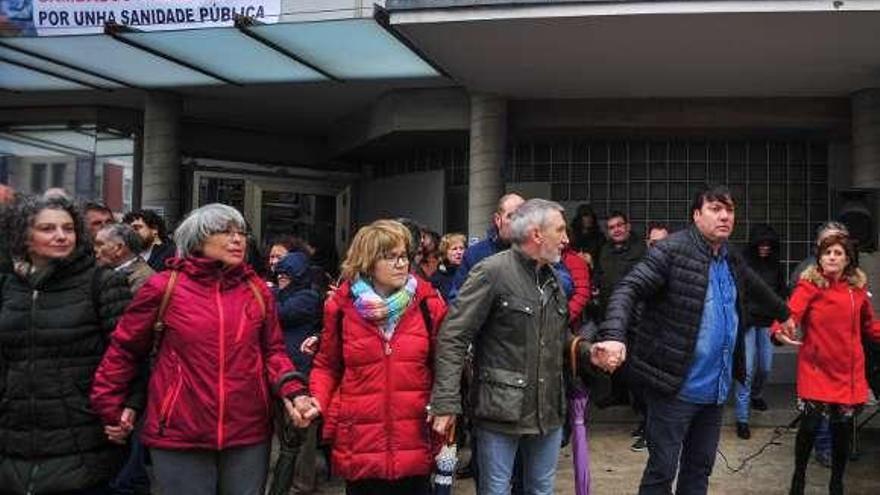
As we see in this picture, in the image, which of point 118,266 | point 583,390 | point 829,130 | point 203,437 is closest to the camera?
point 203,437

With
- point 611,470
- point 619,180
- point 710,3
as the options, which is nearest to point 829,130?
point 619,180

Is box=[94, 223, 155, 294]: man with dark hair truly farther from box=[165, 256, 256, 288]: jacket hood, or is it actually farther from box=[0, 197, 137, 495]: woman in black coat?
box=[165, 256, 256, 288]: jacket hood

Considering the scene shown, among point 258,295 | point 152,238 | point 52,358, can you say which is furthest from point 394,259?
point 152,238

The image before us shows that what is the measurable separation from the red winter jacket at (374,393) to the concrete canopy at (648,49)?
3.62 meters

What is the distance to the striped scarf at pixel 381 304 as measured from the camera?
10.8 ft

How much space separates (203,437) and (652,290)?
7.14ft

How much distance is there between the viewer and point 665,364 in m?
3.94

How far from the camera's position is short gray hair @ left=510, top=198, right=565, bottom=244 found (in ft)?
11.8

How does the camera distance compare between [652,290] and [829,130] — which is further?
[829,130]

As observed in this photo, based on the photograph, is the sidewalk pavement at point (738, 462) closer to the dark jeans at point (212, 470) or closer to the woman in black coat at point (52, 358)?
the dark jeans at point (212, 470)

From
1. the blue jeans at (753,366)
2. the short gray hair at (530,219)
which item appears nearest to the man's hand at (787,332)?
the short gray hair at (530,219)

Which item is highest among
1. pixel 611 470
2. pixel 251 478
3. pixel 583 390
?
pixel 583 390

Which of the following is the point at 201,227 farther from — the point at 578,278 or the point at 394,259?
Answer: the point at 578,278

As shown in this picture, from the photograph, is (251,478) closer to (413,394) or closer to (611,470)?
(413,394)
